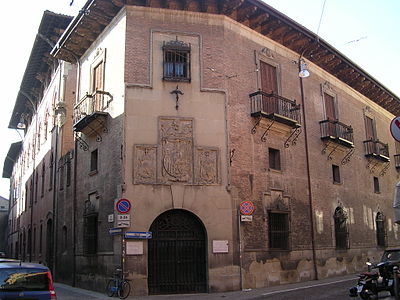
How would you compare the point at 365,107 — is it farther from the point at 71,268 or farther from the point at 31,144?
the point at 31,144

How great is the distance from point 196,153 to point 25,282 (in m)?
8.68

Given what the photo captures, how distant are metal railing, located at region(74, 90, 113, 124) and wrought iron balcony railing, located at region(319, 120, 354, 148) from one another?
1019cm

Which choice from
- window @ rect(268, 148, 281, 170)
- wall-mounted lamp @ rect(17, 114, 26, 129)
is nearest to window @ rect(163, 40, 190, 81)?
window @ rect(268, 148, 281, 170)

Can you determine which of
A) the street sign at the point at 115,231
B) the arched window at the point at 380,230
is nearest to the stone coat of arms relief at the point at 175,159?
the street sign at the point at 115,231

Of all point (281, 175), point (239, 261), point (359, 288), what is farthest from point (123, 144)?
point (359, 288)

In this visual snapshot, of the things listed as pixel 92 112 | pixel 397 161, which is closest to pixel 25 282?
pixel 92 112

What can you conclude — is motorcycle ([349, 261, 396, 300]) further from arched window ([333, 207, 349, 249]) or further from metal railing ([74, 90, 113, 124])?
metal railing ([74, 90, 113, 124])

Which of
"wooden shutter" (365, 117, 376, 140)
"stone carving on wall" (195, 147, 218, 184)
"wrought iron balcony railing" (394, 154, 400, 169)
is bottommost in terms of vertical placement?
"stone carving on wall" (195, 147, 218, 184)

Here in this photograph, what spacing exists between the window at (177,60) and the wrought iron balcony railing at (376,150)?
44.9 feet

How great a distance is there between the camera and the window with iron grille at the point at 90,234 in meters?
17.2

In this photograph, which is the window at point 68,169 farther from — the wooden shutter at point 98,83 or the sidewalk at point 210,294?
the sidewalk at point 210,294

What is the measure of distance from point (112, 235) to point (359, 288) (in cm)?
799

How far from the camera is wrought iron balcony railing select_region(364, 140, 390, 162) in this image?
25536 mm

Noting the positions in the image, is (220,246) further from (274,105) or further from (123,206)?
(274,105)
